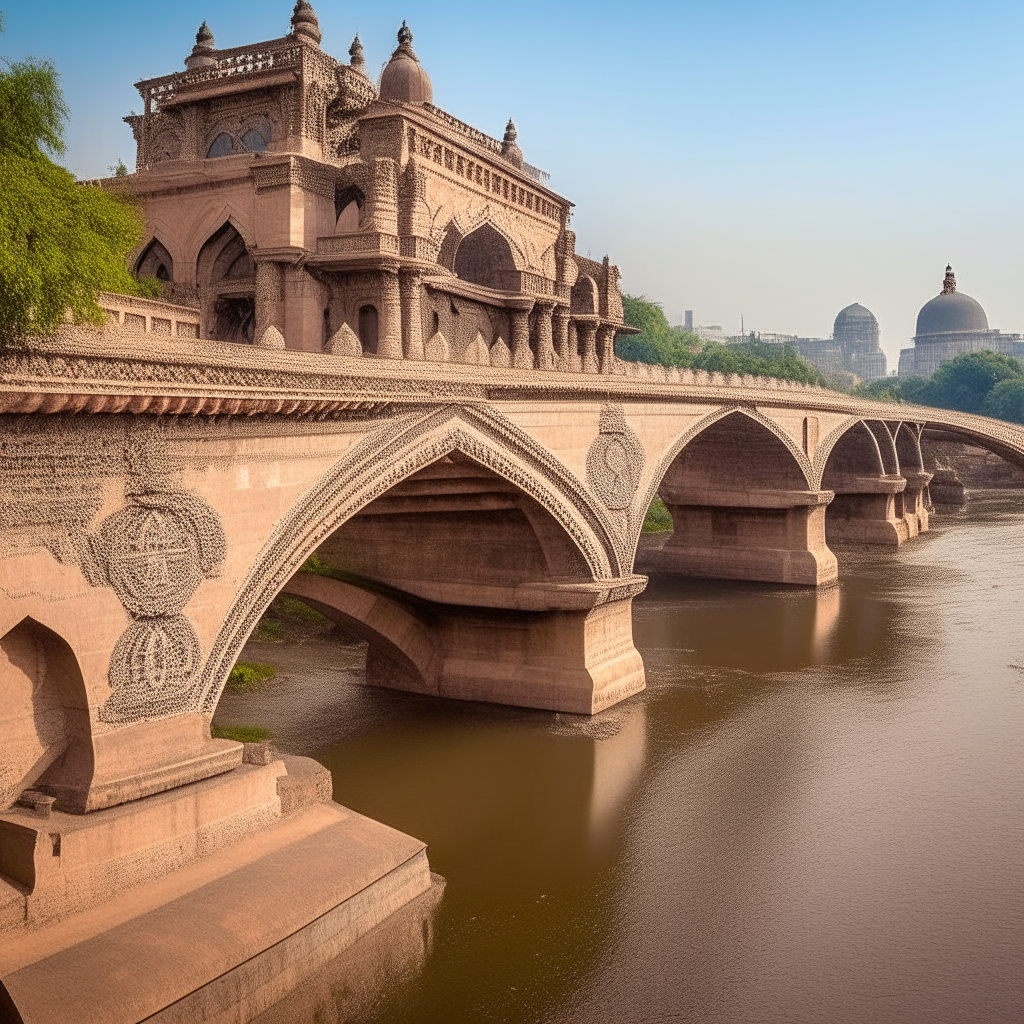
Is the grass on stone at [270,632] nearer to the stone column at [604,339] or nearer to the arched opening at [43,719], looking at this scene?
the arched opening at [43,719]

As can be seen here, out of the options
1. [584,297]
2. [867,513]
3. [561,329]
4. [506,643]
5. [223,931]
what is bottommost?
[223,931]

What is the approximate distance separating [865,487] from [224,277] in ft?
103

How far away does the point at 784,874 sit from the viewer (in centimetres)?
1482

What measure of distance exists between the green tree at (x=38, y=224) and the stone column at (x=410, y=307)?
1360 centimetres

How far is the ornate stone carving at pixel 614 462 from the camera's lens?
22534 millimetres

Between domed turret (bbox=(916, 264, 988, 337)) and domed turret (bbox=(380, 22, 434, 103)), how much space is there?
137 m

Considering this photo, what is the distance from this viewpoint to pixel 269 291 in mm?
27094

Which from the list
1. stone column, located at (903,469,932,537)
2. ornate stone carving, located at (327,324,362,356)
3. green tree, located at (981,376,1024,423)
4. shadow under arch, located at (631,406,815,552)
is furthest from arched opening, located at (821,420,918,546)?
green tree, located at (981,376,1024,423)

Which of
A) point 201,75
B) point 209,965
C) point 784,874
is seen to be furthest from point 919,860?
point 201,75

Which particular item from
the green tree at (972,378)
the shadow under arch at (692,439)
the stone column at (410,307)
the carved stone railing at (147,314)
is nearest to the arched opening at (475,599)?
the shadow under arch at (692,439)

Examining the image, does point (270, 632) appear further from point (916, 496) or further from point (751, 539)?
point (916, 496)

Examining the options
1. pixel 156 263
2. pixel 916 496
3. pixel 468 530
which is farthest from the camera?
pixel 916 496

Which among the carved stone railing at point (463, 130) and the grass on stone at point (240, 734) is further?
the carved stone railing at point (463, 130)

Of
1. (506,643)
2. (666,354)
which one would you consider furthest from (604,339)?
(666,354)
